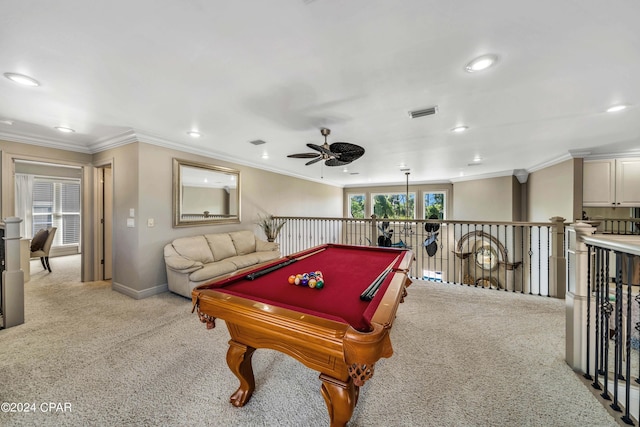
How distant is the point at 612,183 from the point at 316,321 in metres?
6.26

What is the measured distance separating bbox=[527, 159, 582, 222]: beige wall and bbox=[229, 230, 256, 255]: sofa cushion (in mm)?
6096

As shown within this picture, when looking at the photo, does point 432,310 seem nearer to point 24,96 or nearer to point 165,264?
point 165,264

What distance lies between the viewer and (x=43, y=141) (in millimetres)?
3748

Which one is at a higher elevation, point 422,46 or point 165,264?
point 422,46

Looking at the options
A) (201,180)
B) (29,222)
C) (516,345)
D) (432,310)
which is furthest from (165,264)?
(29,222)

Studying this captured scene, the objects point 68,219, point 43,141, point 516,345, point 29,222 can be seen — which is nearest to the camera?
point 516,345

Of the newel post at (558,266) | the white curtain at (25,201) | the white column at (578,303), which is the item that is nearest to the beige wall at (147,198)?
the newel post at (558,266)

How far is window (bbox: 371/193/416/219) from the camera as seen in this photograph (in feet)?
32.1

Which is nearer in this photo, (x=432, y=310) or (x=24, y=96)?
(x=24, y=96)

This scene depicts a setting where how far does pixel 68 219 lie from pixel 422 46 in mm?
9793

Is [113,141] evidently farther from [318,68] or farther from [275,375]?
[275,375]

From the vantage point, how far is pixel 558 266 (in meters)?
3.56

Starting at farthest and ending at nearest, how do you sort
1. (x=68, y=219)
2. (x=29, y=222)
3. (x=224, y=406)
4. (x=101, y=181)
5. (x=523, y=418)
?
(x=68, y=219) < (x=29, y=222) < (x=101, y=181) < (x=224, y=406) < (x=523, y=418)

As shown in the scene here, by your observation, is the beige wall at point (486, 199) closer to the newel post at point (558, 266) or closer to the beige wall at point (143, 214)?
the newel post at point (558, 266)
